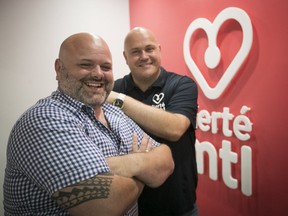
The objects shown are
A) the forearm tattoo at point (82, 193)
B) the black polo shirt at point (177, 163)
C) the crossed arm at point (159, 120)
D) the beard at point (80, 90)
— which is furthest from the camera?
the black polo shirt at point (177, 163)

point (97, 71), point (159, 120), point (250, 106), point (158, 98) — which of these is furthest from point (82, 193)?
point (250, 106)

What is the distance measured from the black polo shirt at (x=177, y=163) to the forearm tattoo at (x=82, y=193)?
791mm

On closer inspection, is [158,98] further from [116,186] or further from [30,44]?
[30,44]

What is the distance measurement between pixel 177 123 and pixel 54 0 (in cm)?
215

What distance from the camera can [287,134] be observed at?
193cm

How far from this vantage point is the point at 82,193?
90 cm

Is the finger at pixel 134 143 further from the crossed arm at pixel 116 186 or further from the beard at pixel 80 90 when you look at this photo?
the beard at pixel 80 90

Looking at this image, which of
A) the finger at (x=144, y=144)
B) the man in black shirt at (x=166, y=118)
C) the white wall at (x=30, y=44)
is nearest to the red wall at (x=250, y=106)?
the man in black shirt at (x=166, y=118)

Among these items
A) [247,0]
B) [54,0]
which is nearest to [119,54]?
[54,0]

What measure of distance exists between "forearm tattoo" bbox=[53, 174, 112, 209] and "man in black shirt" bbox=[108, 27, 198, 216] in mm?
705


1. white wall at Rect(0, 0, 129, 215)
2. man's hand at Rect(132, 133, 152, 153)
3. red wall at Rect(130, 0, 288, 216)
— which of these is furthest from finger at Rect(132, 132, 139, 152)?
white wall at Rect(0, 0, 129, 215)

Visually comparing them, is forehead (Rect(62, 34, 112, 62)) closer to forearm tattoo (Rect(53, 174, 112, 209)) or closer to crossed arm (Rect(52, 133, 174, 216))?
crossed arm (Rect(52, 133, 174, 216))

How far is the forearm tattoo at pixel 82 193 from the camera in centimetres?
89

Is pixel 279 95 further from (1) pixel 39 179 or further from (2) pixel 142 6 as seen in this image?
(2) pixel 142 6
